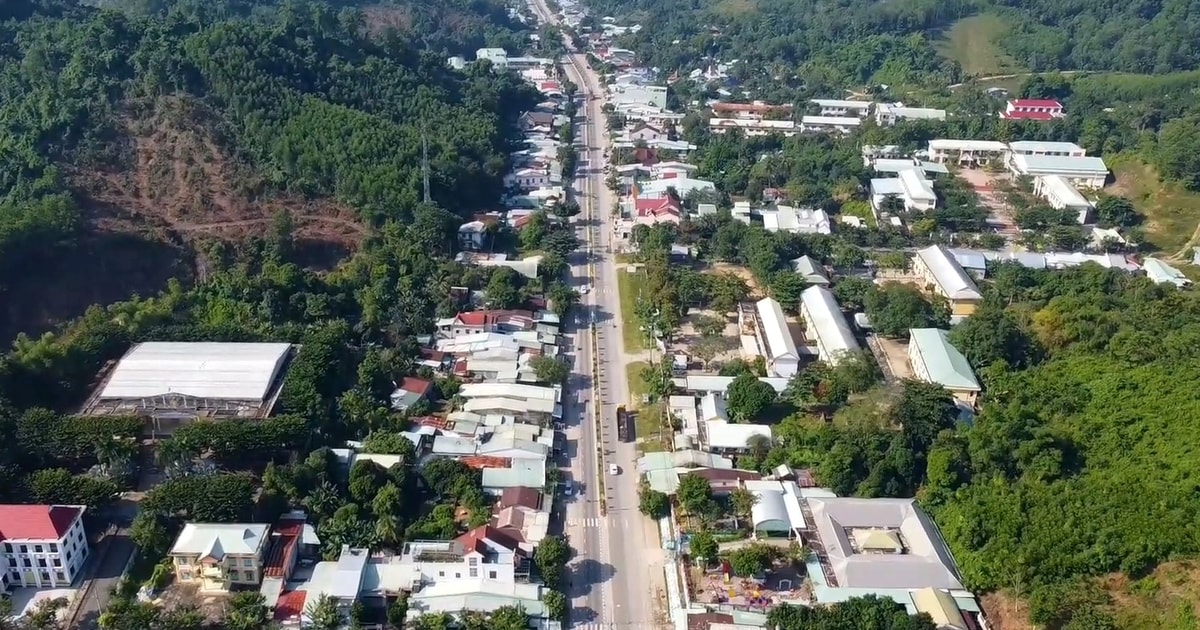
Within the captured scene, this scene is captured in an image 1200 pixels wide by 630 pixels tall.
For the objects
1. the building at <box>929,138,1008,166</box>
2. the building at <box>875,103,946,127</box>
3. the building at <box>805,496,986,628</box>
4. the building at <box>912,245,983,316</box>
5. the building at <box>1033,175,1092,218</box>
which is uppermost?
the building at <box>875,103,946,127</box>

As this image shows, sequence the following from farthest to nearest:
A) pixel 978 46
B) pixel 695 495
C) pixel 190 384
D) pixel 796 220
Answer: pixel 978 46, pixel 796 220, pixel 190 384, pixel 695 495

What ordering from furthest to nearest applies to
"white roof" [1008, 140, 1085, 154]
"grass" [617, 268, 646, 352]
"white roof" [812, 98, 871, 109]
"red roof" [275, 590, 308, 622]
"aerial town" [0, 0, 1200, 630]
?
1. "white roof" [812, 98, 871, 109]
2. "white roof" [1008, 140, 1085, 154]
3. "grass" [617, 268, 646, 352]
4. "aerial town" [0, 0, 1200, 630]
5. "red roof" [275, 590, 308, 622]

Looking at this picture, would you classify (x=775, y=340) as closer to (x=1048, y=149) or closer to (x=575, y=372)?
(x=575, y=372)

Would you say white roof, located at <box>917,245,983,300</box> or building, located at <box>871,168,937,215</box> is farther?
building, located at <box>871,168,937,215</box>

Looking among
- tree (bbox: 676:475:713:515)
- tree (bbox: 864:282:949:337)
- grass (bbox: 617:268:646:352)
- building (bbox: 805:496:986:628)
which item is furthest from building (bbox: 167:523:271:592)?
tree (bbox: 864:282:949:337)

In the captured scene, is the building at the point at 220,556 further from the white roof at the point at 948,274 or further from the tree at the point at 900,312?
the white roof at the point at 948,274

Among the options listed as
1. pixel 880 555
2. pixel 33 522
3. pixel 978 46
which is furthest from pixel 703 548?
pixel 978 46

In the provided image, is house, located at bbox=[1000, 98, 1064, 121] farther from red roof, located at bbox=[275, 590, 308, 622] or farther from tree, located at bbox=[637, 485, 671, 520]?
red roof, located at bbox=[275, 590, 308, 622]
